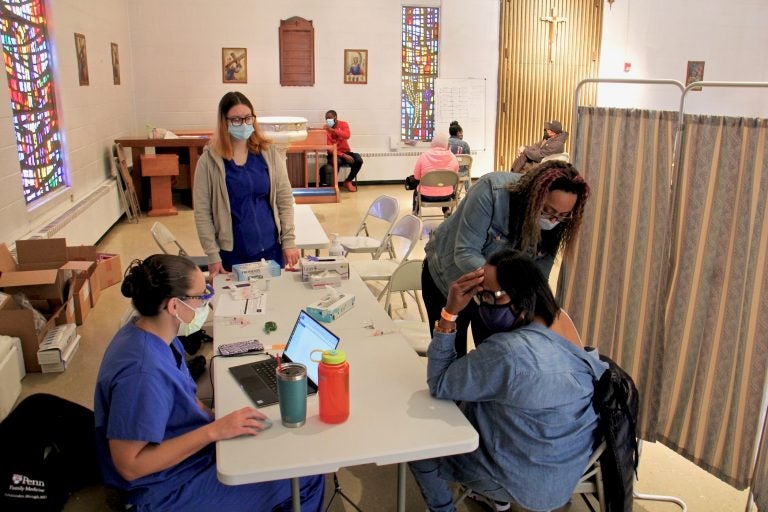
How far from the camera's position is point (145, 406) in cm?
173

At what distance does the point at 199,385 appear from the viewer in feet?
9.12

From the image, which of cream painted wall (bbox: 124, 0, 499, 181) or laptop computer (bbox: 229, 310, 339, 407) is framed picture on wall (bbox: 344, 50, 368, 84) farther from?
laptop computer (bbox: 229, 310, 339, 407)

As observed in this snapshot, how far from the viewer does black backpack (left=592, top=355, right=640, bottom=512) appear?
6.52 feet

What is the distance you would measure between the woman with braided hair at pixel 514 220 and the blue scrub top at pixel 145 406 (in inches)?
42.0

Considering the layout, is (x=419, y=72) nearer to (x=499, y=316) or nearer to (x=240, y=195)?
(x=240, y=195)

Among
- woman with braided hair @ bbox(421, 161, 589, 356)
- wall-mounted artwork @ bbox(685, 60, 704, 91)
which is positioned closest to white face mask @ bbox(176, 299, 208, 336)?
woman with braided hair @ bbox(421, 161, 589, 356)

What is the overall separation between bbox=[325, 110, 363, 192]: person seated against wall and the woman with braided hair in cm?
757

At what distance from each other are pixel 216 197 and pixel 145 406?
1793 millimetres

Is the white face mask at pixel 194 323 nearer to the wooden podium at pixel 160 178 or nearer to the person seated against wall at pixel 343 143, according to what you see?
the wooden podium at pixel 160 178

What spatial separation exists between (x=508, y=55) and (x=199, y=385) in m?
9.55

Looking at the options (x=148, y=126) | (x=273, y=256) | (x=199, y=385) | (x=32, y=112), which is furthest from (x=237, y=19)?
(x=199, y=385)

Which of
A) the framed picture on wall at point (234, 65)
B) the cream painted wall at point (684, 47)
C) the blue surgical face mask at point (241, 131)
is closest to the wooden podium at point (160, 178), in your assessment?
the framed picture on wall at point (234, 65)

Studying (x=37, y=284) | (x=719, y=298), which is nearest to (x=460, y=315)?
(x=719, y=298)

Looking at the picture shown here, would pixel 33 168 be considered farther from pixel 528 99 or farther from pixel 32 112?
pixel 528 99
